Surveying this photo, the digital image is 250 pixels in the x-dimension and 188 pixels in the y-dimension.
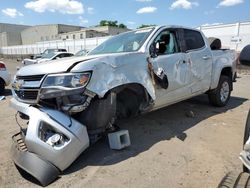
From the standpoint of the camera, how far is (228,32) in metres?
20.3

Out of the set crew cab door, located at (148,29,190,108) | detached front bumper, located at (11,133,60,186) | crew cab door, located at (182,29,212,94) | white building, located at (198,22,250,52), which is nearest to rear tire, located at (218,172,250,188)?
detached front bumper, located at (11,133,60,186)

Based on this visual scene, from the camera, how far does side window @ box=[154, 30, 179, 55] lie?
507cm

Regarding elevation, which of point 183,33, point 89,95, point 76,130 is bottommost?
point 76,130

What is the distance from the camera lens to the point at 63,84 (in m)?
3.56

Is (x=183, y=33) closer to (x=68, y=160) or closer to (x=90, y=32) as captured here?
(x=68, y=160)

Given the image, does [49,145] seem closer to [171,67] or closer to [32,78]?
[32,78]

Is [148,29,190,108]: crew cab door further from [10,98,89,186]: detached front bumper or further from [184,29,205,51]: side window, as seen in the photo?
[10,98,89,186]: detached front bumper

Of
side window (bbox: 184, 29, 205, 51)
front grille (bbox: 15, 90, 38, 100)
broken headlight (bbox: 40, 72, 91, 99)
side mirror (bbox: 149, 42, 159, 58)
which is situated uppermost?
side window (bbox: 184, 29, 205, 51)

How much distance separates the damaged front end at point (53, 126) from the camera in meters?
3.40

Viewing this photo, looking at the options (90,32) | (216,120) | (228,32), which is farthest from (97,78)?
(90,32)

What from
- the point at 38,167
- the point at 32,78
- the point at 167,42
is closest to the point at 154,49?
the point at 167,42

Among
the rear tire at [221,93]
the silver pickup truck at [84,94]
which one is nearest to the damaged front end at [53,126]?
the silver pickup truck at [84,94]

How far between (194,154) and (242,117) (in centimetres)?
259

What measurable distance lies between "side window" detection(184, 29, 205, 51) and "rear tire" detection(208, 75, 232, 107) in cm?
120
